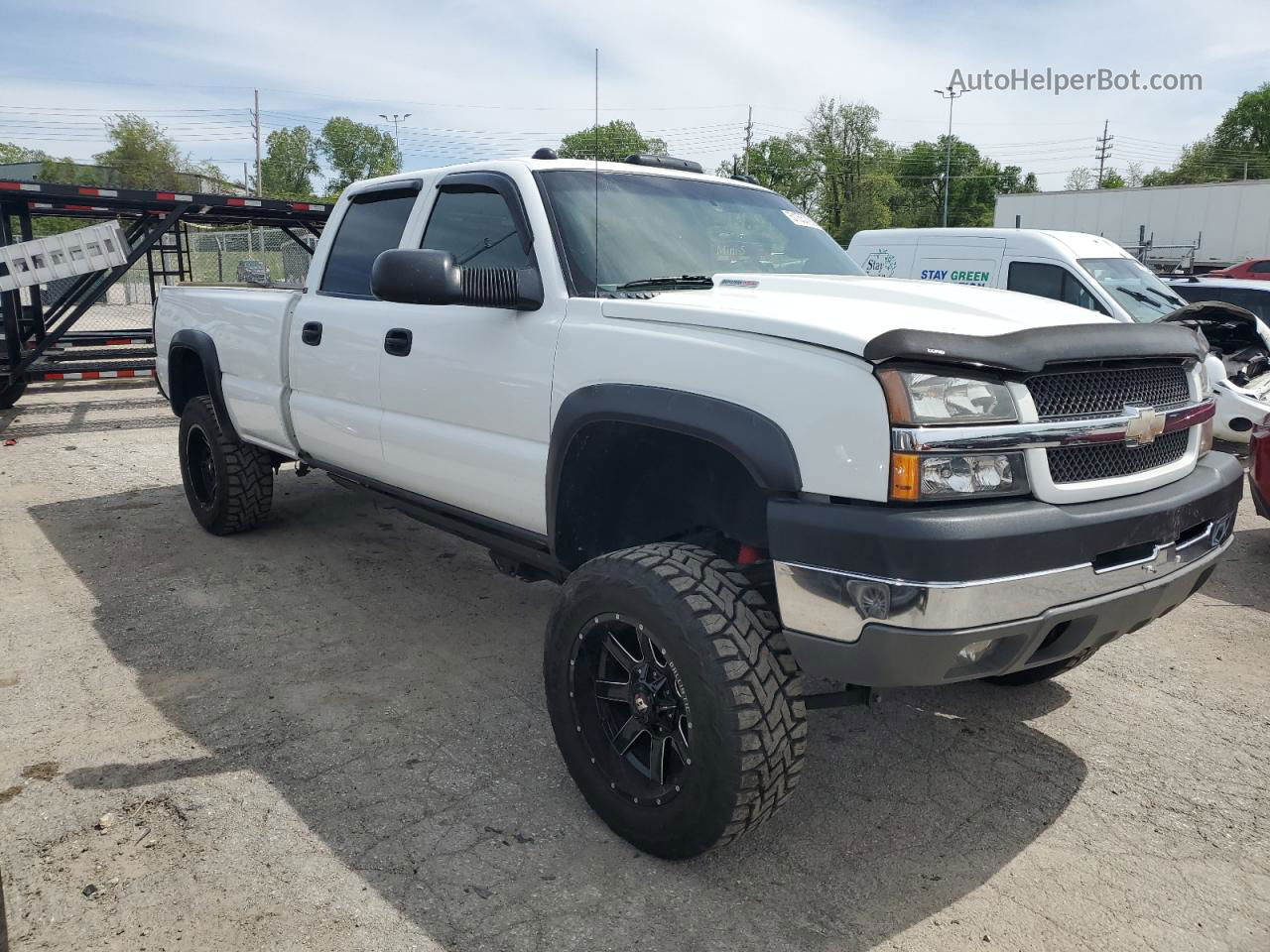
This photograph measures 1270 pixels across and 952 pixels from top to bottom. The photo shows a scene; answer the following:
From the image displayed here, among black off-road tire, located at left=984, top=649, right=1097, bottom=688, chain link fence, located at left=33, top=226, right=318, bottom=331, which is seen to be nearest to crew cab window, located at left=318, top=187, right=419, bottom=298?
black off-road tire, located at left=984, top=649, right=1097, bottom=688

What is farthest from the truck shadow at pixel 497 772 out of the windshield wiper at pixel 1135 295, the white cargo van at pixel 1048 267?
the windshield wiper at pixel 1135 295

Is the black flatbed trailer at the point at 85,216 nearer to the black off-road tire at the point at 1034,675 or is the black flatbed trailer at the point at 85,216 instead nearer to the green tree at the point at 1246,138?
the black off-road tire at the point at 1034,675

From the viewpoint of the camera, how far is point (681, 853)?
265cm

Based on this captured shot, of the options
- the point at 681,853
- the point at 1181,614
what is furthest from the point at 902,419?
the point at 1181,614

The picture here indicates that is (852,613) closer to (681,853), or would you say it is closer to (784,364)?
(784,364)

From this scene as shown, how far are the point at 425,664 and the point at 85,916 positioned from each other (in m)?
1.74

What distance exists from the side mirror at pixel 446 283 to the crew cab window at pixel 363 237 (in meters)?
1.21

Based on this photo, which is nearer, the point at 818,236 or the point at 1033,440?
the point at 1033,440

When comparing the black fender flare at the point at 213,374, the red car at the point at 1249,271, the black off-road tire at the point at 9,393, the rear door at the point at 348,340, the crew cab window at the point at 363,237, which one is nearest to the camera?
the rear door at the point at 348,340

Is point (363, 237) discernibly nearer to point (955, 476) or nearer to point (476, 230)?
point (476, 230)

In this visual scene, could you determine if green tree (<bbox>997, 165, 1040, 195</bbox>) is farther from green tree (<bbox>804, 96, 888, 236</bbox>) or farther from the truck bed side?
the truck bed side

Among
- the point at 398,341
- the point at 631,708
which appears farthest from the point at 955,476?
the point at 398,341

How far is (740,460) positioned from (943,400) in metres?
0.51

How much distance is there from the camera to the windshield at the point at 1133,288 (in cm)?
909
